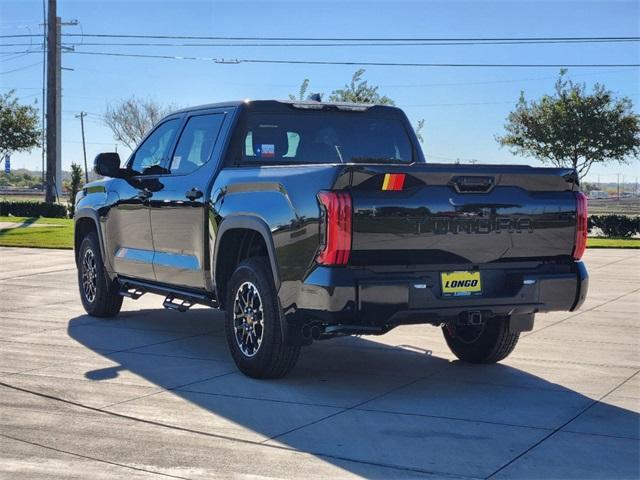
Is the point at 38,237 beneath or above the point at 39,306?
above

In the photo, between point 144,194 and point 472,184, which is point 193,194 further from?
point 472,184

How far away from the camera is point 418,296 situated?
19.7 ft

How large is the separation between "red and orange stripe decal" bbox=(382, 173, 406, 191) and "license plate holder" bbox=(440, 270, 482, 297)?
0.67 m

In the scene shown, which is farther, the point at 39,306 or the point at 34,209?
the point at 34,209

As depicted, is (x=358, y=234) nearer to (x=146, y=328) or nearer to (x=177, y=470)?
(x=177, y=470)

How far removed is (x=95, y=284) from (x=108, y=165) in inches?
63.0

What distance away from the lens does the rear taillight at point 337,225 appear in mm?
5762

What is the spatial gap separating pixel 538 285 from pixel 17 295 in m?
7.35

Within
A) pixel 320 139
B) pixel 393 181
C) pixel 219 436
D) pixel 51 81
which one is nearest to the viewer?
pixel 219 436

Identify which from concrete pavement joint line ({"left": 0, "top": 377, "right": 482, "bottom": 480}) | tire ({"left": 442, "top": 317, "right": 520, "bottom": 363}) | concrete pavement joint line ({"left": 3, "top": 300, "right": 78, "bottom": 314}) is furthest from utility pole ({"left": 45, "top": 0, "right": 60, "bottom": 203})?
concrete pavement joint line ({"left": 0, "top": 377, "right": 482, "bottom": 480})

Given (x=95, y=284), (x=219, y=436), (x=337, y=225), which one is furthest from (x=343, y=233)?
(x=95, y=284)

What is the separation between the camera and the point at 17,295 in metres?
11.6

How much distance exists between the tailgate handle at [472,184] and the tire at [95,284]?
14.9 ft

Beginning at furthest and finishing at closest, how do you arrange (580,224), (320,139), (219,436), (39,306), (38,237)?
(38,237)
(39,306)
(320,139)
(580,224)
(219,436)
